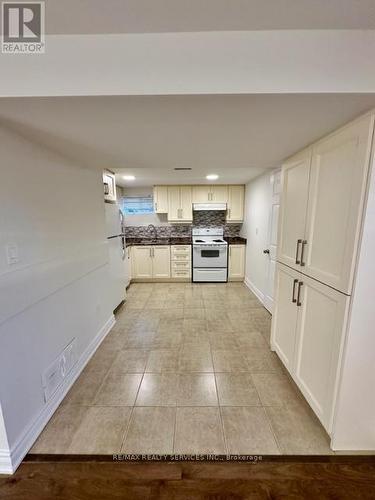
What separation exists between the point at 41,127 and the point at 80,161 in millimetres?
751

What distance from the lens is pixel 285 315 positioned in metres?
1.93

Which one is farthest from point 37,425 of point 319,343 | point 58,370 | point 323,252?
point 323,252

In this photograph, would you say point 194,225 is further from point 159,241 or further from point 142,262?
point 142,262

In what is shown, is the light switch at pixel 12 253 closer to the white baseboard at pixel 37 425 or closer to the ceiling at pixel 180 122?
the ceiling at pixel 180 122

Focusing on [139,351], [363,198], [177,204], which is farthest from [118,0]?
[177,204]

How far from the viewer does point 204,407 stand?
1.59 m

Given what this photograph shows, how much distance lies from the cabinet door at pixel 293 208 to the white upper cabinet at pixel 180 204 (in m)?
2.77

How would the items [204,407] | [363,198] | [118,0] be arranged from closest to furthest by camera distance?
[118,0]
[363,198]
[204,407]

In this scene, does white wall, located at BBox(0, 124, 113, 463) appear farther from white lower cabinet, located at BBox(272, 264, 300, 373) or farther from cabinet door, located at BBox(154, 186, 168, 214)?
cabinet door, located at BBox(154, 186, 168, 214)

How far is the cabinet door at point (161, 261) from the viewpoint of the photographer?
460 centimetres

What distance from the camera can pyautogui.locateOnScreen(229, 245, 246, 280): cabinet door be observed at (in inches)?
180

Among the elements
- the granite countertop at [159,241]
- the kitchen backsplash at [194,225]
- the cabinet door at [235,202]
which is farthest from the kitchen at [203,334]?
the cabinet door at [235,202]

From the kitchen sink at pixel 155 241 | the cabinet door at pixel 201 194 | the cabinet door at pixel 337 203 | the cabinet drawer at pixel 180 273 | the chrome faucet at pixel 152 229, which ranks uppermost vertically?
the cabinet door at pixel 201 194

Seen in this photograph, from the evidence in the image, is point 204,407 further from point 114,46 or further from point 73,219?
point 114,46
